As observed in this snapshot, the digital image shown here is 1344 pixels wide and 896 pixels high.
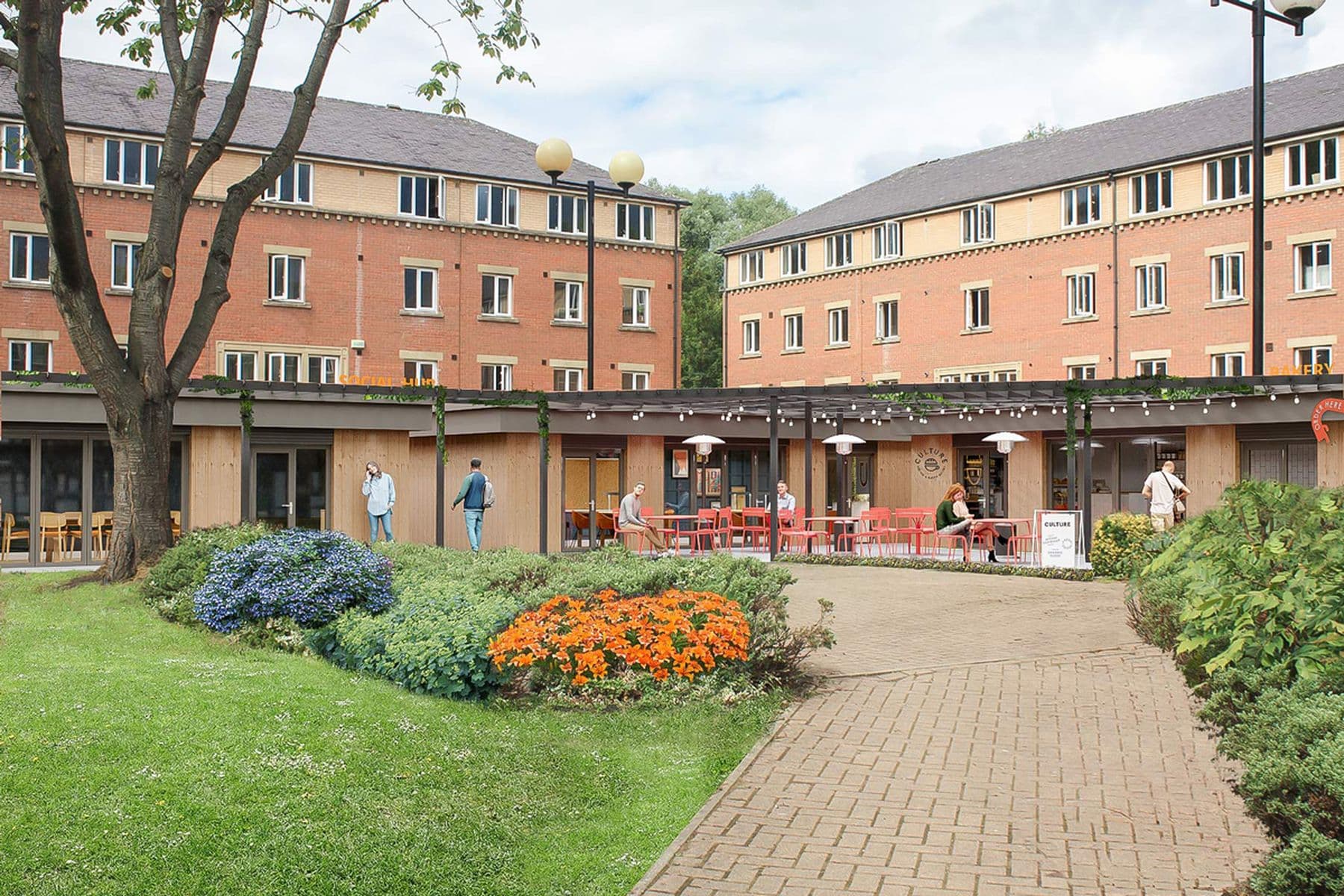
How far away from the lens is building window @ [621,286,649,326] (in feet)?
127

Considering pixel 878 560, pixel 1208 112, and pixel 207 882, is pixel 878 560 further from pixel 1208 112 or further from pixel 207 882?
pixel 1208 112

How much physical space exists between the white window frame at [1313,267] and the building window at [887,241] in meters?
13.0

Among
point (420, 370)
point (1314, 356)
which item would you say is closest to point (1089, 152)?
point (1314, 356)

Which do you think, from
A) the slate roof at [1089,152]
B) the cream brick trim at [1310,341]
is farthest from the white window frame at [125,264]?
the cream brick trim at [1310,341]

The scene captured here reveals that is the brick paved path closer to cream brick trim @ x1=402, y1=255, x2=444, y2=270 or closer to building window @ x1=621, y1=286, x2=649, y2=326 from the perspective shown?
cream brick trim @ x1=402, y1=255, x2=444, y2=270

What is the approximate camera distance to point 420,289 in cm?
3578

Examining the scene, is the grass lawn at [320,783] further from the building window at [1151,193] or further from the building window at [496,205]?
the building window at [1151,193]

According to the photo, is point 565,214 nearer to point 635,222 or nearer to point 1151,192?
point 635,222

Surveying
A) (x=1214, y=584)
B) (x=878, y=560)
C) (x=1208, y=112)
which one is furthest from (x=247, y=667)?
(x=1208, y=112)

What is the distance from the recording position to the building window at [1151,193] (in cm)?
3441

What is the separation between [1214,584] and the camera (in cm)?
580

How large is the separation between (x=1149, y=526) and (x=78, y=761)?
50.9 ft

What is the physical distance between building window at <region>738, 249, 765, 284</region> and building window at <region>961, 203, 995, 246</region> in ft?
29.8

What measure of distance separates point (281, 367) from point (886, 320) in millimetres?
20288
